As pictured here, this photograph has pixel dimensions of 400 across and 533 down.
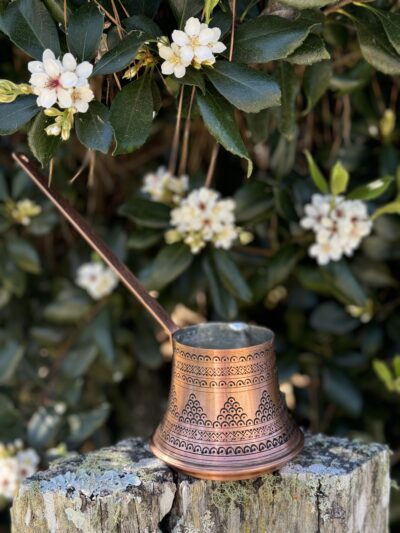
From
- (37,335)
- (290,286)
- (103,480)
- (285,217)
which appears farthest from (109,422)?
(103,480)

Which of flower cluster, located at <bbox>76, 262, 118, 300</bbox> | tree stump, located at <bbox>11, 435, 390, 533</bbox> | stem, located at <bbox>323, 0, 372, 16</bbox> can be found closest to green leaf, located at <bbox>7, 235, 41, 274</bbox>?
flower cluster, located at <bbox>76, 262, 118, 300</bbox>

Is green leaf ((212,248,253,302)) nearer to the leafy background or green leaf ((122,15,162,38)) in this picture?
the leafy background

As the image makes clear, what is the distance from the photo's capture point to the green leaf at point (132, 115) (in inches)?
36.9

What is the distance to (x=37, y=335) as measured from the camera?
1833 mm

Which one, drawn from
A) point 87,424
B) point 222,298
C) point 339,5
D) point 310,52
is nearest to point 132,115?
point 310,52

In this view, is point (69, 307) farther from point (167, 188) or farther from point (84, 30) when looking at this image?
point (84, 30)

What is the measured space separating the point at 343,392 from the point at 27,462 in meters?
0.78

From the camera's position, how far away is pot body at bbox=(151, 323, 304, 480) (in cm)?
100

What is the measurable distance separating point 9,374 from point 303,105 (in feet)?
3.09

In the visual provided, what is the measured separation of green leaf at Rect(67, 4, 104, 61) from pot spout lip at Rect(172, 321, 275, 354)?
0.45 meters

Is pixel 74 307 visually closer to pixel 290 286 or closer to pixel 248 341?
pixel 290 286

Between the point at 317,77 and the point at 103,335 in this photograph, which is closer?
the point at 317,77

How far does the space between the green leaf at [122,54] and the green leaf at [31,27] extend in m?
0.08

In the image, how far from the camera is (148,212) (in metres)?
1.48
